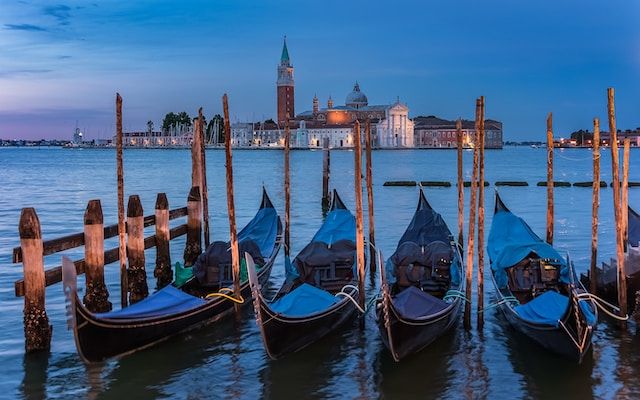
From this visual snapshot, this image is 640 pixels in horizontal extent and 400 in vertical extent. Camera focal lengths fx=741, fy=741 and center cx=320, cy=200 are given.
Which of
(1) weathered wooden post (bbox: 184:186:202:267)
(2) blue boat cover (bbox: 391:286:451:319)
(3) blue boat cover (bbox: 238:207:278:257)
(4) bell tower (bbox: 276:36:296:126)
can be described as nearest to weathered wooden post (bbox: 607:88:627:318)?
(2) blue boat cover (bbox: 391:286:451:319)

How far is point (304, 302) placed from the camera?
714 cm

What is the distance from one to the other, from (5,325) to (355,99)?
109381mm

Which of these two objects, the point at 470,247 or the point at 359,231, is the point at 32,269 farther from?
the point at 470,247

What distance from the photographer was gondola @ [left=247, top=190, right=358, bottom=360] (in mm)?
6484

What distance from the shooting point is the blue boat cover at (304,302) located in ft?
22.7

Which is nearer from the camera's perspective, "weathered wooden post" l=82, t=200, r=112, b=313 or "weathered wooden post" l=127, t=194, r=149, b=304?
"weathered wooden post" l=82, t=200, r=112, b=313

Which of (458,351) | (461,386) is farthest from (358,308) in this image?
(461,386)

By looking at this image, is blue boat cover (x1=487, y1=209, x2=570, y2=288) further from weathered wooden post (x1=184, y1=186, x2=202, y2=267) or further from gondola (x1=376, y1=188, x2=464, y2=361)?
weathered wooden post (x1=184, y1=186, x2=202, y2=267)

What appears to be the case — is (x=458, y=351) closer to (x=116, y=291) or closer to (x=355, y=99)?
(x=116, y=291)

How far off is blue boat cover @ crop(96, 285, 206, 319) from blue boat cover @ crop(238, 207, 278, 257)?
3.25 metres

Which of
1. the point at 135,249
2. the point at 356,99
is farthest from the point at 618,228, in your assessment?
the point at 356,99

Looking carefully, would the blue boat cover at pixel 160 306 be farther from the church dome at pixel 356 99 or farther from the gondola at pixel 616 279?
the church dome at pixel 356 99

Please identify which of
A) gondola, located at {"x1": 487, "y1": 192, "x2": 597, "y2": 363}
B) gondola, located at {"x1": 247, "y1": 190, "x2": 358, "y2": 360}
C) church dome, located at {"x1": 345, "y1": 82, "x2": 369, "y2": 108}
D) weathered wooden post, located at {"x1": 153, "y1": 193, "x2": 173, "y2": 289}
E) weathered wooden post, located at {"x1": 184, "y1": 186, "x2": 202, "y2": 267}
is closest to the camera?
gondola, located at {"x1": 487, "y1": 192, "x2": 597, "y2": 363}

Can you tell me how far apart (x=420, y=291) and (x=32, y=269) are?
3.58m
